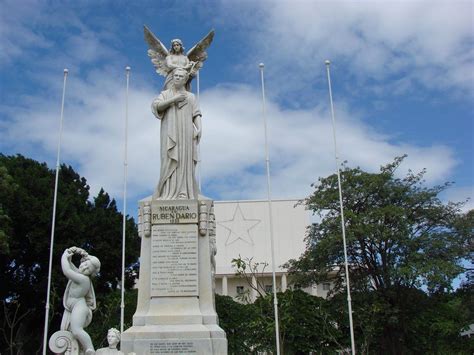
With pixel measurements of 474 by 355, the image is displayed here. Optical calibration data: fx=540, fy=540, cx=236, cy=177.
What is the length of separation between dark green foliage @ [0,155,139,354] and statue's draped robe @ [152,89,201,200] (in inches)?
732

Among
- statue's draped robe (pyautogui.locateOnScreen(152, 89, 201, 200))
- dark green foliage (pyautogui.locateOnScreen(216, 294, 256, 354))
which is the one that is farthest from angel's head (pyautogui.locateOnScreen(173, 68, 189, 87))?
dark green foliage (pyautogui.locateOnScreen(216, 294, 256, 354))

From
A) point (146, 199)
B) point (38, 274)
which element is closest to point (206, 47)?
point (146, 199)

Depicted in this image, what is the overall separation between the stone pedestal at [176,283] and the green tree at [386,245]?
1646cm

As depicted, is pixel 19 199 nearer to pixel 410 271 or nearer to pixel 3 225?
pixel 3 225

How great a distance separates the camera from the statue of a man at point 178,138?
12.6 m

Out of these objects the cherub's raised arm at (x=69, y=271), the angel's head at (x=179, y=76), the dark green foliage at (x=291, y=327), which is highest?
the angel's head at (x=179, y=76)

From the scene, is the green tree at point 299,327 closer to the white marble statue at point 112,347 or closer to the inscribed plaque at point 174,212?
the inscribed plaque at point 174,212

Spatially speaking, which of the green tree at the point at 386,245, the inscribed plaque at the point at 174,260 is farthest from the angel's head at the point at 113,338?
the green tree at the point at 386,245

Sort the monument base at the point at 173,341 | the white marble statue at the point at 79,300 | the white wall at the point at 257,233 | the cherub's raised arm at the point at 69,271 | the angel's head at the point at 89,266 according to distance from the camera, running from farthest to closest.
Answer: the white wall at the point at 257,233
the monument base at the point at 173,341
the angel's head at the point at 89,266
the cherub's raised arm at the point at 69,271
the white marble statue at the point at 79,300

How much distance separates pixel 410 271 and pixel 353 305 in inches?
147

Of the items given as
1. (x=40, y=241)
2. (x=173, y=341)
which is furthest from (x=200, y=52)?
(x=40, y=241)

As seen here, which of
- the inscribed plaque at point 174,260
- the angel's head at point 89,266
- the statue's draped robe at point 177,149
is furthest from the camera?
the statue's draped robe at point 177,149

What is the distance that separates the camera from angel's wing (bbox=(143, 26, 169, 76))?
1385 centimetres

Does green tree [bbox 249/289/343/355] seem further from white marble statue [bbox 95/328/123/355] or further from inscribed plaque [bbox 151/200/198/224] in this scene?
white marble statue [bbox 95/328/123/355]
